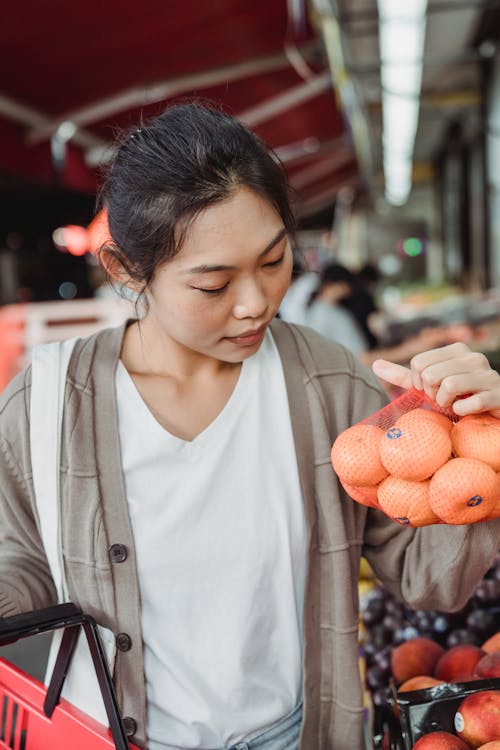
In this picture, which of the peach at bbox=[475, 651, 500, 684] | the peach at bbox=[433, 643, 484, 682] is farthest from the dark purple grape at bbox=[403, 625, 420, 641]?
the peach at bbox=[475, 651, 500, 684]

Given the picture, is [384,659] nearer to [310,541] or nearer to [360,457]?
[310,541]

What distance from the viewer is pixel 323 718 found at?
1333 millimetres

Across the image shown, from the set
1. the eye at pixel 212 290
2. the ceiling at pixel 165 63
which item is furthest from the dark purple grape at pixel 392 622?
the ceiling at pixel 165 63

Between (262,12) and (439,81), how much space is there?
5824mm

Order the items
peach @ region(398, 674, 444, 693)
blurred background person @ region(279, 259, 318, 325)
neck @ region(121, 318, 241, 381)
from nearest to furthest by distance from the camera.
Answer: neck @ region(121, 318, 241, 381), peach @ region(398, 674, 444, 693), blurred background person @ region(279, 259, 318, 325)

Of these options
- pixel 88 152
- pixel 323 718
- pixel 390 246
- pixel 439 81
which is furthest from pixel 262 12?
pixel 390 246

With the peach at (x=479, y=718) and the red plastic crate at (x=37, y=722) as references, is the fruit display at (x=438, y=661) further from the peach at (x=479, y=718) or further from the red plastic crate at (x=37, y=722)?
the red plastic crate at (x=37, y=722)

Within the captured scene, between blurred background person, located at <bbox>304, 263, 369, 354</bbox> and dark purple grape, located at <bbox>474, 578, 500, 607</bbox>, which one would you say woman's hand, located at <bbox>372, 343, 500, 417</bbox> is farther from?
blurred background person, located at <bbox>304, 263, 369, 354</bbox>

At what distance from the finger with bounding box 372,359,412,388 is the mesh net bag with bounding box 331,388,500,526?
0.06 metres

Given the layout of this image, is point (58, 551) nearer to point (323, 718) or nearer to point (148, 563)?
point (148, 563)

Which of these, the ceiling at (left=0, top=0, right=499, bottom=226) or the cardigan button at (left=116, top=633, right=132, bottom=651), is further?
the ceiling at (left=0, top=0, right=499, bottom=226)

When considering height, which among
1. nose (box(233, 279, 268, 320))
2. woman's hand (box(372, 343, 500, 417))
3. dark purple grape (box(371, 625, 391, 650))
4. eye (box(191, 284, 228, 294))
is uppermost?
eye (box(191, 284, 228, 294))

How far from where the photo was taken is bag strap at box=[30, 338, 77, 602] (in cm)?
127

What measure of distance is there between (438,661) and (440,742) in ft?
1.92
